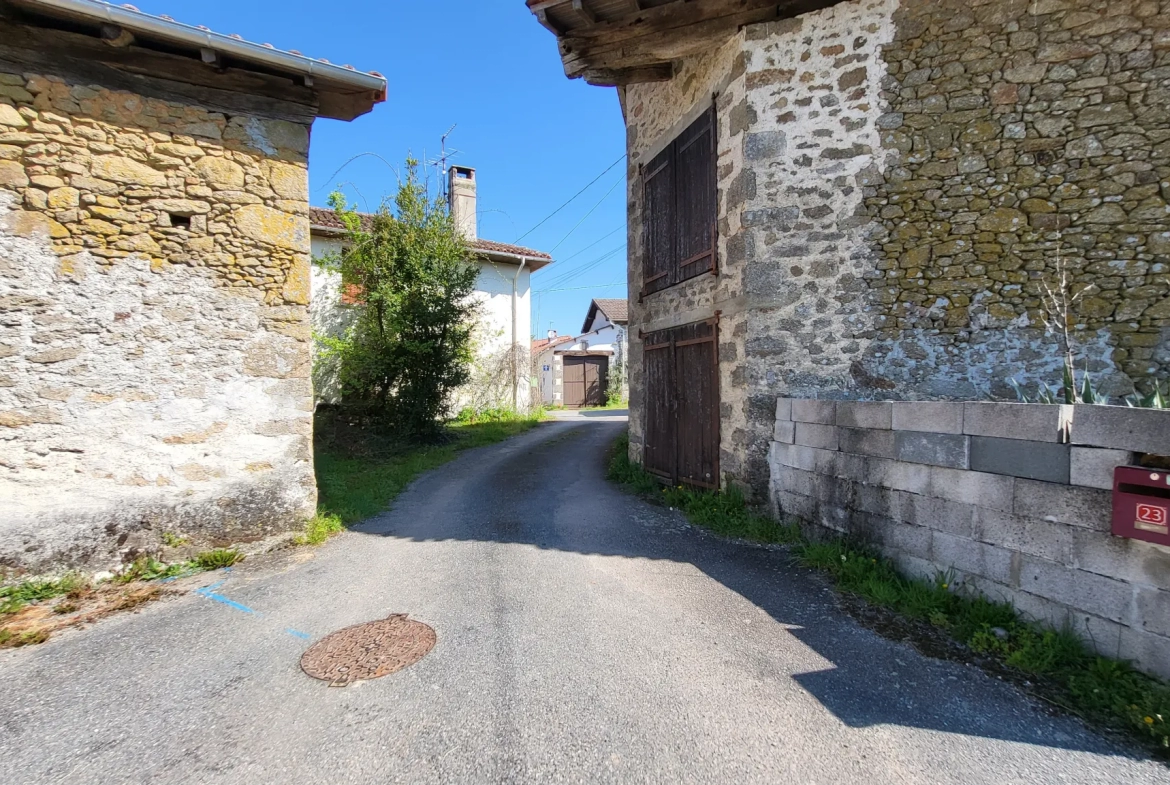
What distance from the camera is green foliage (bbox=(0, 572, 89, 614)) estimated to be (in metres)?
3.64

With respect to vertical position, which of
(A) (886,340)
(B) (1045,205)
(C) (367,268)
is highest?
(C) (367,268)

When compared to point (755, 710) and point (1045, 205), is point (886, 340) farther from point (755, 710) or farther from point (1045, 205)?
point (755, 710)

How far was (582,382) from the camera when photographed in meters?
23.9

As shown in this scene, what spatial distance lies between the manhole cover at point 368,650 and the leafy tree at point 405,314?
7.37m

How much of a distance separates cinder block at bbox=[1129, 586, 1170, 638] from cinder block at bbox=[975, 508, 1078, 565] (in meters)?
0.30

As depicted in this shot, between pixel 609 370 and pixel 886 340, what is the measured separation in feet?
64.2

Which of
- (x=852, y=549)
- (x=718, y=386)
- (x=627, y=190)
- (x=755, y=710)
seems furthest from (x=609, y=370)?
(x=755, y=710)

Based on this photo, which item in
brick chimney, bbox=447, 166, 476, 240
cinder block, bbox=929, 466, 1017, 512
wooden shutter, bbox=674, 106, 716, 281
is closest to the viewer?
cinder block, bbox=929, 466, 1017, 512

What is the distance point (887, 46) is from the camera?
504 cm

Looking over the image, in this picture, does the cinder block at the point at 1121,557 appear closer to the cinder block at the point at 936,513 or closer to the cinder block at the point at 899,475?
the cinder block at the point at 936,513

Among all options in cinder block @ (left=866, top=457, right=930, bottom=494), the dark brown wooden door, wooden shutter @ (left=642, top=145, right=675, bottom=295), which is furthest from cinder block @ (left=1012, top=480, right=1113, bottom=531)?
wooden shutter @ (left=642, top=145, right=675, bottom=295)

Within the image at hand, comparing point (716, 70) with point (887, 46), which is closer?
point (887, 46)

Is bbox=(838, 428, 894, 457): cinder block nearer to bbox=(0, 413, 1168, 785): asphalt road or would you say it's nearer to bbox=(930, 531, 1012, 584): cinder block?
bbox=(930, 531, 1012, 584): cinder block

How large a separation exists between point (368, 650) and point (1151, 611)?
3869mm
